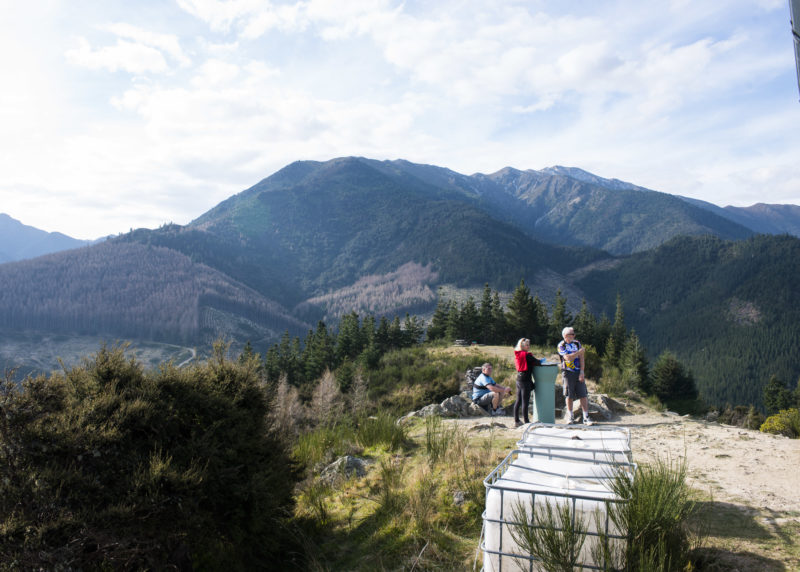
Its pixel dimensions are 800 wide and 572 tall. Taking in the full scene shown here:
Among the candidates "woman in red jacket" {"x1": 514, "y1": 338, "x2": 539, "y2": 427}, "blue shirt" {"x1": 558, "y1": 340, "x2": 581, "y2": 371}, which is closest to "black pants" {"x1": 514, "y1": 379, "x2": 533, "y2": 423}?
"woman in red jacket" {"x1": 514, "y1": 338, "x2": 539, "y2": 427}

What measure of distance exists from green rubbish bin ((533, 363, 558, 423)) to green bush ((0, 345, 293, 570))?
5.06 m

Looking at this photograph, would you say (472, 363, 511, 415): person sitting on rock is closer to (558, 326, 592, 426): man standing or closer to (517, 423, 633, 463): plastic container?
(558, 326, 592, 426): man standing

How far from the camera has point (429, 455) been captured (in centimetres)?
659

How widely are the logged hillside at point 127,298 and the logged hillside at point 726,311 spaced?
13192cm

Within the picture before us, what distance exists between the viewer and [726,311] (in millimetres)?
152250

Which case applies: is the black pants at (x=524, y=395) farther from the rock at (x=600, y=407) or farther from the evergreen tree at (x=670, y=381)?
the evergreen tree at (x=670, y=381)

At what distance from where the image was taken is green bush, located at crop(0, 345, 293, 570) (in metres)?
3.18

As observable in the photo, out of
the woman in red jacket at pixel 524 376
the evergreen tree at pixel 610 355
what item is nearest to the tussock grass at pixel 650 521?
the woman in red jacket at pixel 524 376

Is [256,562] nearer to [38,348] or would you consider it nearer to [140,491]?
[140,491]

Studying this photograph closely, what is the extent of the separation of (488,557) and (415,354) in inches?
1103

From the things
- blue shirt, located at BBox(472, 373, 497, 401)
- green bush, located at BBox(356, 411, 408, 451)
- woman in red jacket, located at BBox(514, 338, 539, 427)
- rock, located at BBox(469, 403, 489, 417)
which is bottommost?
rock, located at BBox(469, 403, 489, 417)

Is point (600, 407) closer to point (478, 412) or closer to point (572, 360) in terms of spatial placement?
point (478, 412)

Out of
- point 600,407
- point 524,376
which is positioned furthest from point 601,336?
point 524,376

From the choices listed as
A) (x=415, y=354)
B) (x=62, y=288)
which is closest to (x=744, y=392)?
(x=415, y=354)
